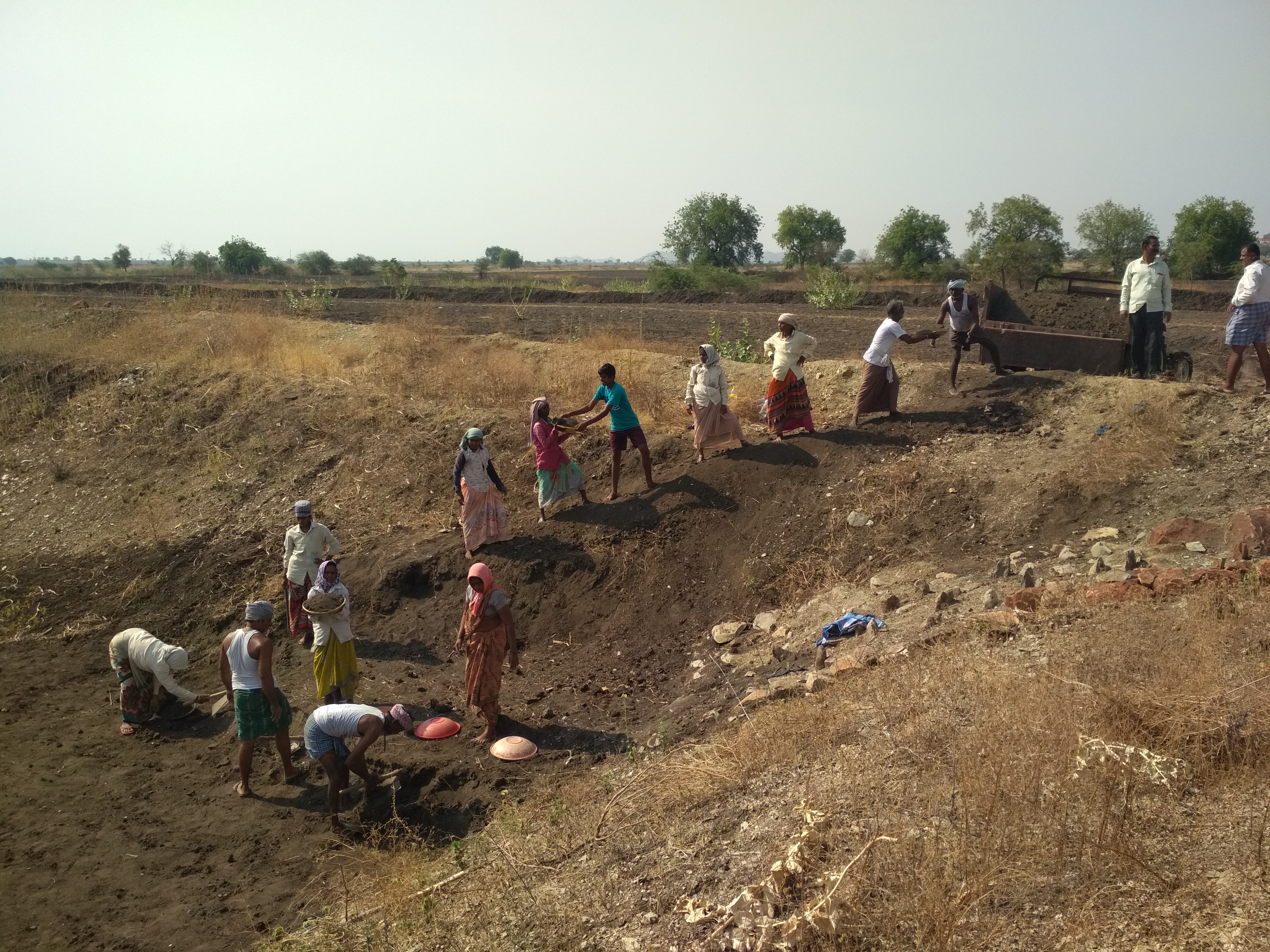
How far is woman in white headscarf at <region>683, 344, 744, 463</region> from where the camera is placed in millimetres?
9914

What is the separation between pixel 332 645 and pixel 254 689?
0.70 m

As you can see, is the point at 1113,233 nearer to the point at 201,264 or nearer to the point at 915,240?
the point at 915,240

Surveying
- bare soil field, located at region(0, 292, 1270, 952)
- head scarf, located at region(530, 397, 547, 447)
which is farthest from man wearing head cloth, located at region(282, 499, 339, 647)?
head scarf, located at region(530, 397, 547, 447)

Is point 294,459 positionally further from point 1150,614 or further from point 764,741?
point 1150,614

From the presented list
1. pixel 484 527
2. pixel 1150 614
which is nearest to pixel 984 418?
pixel 1150 614

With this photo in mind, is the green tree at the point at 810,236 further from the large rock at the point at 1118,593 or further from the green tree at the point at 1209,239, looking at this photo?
the large rock at the point at 1118,593

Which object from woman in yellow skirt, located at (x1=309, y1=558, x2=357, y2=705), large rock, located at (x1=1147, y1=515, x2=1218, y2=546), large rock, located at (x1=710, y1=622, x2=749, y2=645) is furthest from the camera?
large rock, located at (x1=710, y1=622, x2=749, y2=645)

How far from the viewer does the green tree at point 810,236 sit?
4922cm

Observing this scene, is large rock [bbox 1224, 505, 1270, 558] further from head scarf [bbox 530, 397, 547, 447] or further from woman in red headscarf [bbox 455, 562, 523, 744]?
head scarf [bbox 530, 397, 547, 447]

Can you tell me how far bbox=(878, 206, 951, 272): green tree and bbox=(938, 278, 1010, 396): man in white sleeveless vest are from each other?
29.3 m

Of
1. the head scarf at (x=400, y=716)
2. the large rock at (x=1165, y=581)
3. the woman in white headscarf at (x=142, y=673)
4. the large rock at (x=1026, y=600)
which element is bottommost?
the woman in white headscarf at (x=142, y=673)

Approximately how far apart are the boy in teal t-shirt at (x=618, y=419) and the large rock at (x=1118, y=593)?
4.89m

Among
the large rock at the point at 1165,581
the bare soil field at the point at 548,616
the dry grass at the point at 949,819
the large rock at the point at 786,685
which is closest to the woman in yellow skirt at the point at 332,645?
the bare soil field at the point at 548,616

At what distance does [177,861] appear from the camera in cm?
601
